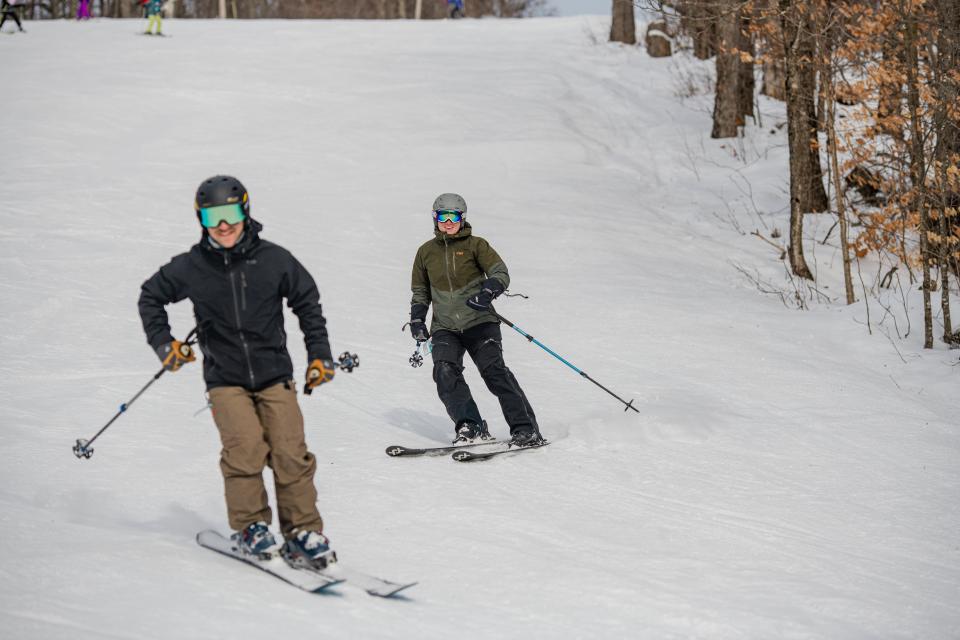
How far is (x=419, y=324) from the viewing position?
6.89m

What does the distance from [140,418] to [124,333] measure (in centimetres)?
211

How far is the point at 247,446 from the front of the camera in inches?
174

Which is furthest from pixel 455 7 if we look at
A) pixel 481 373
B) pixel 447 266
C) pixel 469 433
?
pixel 469 433

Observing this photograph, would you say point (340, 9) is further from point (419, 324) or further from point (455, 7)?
point (419, 324)

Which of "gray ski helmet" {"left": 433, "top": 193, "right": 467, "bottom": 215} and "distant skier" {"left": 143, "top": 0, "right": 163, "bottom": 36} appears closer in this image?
"gray ski helmet" {"left": 433, "top": 193, "right": 467, "bottom": 215}

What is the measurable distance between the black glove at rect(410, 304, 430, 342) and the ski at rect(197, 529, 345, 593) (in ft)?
7.74

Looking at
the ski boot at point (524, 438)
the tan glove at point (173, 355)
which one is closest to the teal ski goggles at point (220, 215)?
the tan glove at point (173, 355)

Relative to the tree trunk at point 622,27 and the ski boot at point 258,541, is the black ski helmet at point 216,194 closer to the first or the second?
the ski boot at point 258,541

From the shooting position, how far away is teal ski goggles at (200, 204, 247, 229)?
436 centimetres

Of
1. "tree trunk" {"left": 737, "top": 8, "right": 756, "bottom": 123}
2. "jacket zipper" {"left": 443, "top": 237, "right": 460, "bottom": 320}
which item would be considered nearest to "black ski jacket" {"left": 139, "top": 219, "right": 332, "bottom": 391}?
Result: "jacket zipper" {"left": 443, "top": 237, "right": 460, "bottom": 320}

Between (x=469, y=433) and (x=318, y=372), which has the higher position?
(x=318, y=372)

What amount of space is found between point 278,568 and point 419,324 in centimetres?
272

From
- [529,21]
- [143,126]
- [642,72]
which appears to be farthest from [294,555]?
[529,21]

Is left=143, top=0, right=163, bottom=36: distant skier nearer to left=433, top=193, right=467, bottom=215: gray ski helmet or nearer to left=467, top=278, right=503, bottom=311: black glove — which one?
left=433, top=193, right=467, bottom=215: gray ski helmet
